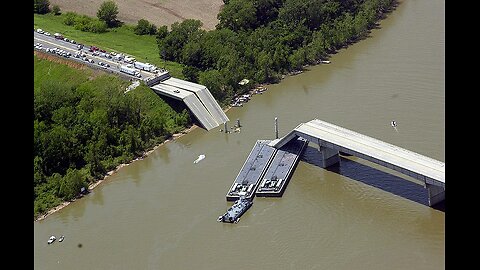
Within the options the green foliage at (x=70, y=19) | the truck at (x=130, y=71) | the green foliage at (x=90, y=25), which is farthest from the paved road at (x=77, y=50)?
the green foliage at (x=70, y=19)

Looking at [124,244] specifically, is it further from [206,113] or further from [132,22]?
[132,22]

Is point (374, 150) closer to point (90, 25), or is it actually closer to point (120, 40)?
point (120, 40)

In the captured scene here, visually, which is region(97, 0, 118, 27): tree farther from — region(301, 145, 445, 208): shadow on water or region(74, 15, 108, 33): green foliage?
region(301, 145, 445, 208): shadow on water

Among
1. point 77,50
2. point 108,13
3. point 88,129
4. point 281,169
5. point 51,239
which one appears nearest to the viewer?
point 51,239

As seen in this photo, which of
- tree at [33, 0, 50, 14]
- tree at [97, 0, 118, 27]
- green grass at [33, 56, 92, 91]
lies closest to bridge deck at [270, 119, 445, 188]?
green grass at [33, 56, 92, 91]

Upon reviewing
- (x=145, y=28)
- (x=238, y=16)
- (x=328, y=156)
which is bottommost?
(x=328, y=156)

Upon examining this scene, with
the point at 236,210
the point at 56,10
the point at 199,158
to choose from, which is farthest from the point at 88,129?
the point at 56,10
